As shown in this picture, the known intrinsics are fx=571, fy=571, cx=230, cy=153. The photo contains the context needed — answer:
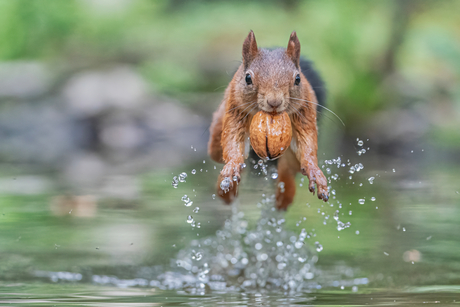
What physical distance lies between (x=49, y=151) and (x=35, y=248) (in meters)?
5.55

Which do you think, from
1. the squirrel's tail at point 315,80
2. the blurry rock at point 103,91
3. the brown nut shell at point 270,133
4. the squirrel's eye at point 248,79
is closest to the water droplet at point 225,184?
the brown nut shell at point 270,133

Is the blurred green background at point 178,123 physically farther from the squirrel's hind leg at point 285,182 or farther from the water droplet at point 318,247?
the squirrel's hind leg at point 285,182

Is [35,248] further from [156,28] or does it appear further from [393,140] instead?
[156,28]

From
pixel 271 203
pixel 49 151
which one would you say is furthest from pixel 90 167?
pixel 271 203

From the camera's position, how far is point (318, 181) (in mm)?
3066

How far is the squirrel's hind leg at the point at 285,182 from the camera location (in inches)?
159

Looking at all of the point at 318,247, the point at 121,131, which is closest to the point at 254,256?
the point at 318,247

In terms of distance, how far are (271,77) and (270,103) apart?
0.15 m

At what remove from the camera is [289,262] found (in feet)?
14.2

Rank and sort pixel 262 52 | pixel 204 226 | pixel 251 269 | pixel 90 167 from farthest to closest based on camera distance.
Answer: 1. pixel 90 167
2. pixel 204 226
3. pixel 251 269
4. pixel 262 52

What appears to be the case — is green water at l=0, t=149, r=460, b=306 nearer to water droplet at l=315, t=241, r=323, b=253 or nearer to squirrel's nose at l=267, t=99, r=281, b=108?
water droplet at l=315, t=241, r=323, b=253

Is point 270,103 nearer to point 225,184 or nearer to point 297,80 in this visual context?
point 297,80

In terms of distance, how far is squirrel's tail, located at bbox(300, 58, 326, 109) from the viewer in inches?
158

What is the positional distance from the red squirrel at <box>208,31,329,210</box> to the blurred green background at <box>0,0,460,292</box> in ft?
3.16
